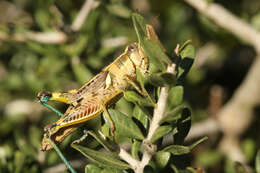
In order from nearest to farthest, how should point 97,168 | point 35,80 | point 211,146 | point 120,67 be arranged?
point 97,168 → point 120,67 → point 35,80 → point 211,146

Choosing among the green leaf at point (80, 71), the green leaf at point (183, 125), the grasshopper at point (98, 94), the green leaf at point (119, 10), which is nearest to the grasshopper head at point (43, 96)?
the grasshopper at point (98, 94)

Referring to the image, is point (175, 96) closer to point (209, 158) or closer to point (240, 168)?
point (240, 168)

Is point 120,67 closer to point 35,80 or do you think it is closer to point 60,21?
point 60,21

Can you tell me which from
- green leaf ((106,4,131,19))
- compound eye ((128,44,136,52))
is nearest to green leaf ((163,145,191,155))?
compound eye ((128,44,136,52))

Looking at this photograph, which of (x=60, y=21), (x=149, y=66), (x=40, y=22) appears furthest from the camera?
(x=40, y=22)

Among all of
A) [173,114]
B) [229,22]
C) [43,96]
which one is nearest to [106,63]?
[43,96]

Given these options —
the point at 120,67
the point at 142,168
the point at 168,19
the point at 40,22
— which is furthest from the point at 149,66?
the point at 168,19

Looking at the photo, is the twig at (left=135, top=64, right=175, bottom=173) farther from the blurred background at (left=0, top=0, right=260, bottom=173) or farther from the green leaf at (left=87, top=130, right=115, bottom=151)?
the blurred background at (left=0, top=0, right=260, bottom=173)

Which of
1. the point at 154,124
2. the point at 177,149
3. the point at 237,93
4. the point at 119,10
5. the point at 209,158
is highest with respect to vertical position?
the point at 119,10
